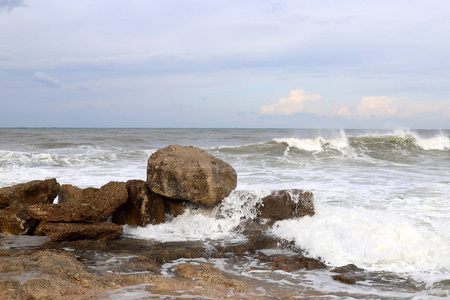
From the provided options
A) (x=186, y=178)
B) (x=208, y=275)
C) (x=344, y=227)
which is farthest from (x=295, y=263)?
(x=186, y=178)

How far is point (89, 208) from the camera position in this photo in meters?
5.75

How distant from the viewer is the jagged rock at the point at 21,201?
19.5 feet

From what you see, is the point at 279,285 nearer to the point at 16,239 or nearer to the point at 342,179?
the point at 16,239

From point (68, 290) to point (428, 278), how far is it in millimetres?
3588

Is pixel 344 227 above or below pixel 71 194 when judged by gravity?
below

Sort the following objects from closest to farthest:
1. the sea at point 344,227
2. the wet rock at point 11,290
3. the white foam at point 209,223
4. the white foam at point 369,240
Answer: the wet rock at point 11,290 → the sea at point 344,227 → the white foam at point 369,240 → the white foam at point 209,223

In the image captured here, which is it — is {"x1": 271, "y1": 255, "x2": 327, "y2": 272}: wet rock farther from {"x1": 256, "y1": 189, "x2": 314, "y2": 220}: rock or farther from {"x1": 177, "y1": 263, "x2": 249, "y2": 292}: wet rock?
{"x1": 256, "y1": 189, "x2": 314, "y2": 220}: rock

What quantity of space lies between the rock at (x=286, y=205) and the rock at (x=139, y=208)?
5.03ft

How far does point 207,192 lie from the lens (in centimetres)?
633

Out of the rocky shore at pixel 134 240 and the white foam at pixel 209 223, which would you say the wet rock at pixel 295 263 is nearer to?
the rocky shore at pixel 134 240

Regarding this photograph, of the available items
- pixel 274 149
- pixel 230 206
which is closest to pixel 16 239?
pixel 230 206

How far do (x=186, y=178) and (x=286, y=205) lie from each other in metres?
1.54

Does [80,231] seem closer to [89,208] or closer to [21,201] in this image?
[89,208]

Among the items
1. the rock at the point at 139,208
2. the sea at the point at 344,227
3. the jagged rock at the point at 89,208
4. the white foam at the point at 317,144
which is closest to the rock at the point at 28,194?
the jagged rock at the point at 89,208
